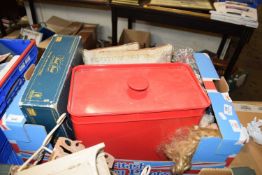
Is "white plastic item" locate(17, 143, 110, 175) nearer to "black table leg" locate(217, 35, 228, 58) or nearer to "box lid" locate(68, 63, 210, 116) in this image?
"box lid" locate(68, 63, 210, 116)

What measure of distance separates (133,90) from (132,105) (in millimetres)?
63

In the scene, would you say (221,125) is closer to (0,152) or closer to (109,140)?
(109,140)

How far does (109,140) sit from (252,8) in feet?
5.12

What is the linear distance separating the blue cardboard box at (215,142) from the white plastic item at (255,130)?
0.28m

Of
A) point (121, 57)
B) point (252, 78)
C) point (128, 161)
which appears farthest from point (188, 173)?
point (252, 78)

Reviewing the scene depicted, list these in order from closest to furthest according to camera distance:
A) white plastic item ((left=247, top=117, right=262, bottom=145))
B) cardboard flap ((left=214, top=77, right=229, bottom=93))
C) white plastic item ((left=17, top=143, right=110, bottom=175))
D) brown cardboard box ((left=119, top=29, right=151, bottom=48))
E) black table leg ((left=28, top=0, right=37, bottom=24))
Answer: white plastic item ((left=17, top=143, right=110, bottom=175))
cardboard flap ((left=214, top=77, right=229, bottom=93))
white plastic item ((left=247, top=117, right=262, bottom=145))
brown cardboard box ((left=119, top=29, right=151, bottom=48))
black table leg ((left=28, top=0, right=37, bottom=24))

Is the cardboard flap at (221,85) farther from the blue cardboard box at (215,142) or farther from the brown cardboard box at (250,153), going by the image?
the brown cardboard box at (250,153)

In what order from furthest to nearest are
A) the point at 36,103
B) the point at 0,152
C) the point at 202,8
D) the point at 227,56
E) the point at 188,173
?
the point at 227,56, the point at 202,8, the point at 188,173, the point at 0,152, the point at 36,103

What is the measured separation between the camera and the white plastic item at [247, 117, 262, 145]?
41.8 inches

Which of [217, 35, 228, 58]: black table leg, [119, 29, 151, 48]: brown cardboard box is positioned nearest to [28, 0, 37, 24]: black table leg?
[119, 29, 151, 48]: brown cardboard box

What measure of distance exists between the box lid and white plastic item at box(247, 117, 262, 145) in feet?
1.60

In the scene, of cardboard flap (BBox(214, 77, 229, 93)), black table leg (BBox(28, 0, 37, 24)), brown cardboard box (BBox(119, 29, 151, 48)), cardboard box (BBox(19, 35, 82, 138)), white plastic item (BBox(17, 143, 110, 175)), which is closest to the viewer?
white plastic item (BBox(17, 143, 110, 175))

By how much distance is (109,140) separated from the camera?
2.67 feet

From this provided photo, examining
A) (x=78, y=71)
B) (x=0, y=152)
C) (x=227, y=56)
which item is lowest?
(x=227, y=56)
